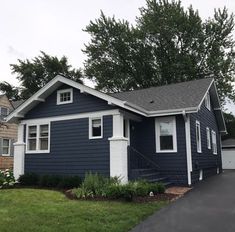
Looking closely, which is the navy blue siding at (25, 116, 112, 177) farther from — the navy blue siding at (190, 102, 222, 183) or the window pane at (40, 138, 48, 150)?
the navy blue siding at (190, 102, 222, 183)

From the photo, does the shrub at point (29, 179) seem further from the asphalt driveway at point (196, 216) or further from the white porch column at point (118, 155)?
the asphalt driveway at point (196, 216)

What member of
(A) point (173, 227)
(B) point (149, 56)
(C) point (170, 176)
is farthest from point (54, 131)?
(B) point (149, 56)

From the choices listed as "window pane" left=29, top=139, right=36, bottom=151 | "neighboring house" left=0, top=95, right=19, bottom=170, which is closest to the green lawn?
"window pane" left=29, top=139, right=36, bottom=151

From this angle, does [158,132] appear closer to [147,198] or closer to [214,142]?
[147,198]

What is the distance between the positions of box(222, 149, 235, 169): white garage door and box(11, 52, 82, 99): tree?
20705 millimetres

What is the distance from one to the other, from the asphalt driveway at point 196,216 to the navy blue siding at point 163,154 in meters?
2.71

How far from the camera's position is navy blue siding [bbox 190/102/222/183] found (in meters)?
14.3

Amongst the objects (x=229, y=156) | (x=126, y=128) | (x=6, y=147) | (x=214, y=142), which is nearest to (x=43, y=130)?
(x=126, y=128)

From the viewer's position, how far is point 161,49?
34.7 meters

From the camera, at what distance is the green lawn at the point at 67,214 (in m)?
6.50

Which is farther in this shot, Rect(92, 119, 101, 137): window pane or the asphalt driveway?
Rect(92, 119, 101, 137): window pane

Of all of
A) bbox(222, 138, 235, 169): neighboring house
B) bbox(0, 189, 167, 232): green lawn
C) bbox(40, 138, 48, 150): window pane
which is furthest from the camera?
bbox(222, 138, 235, 169): neighboring house

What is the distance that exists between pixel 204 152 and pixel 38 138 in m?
8.54

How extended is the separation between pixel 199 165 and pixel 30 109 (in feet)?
28.3
